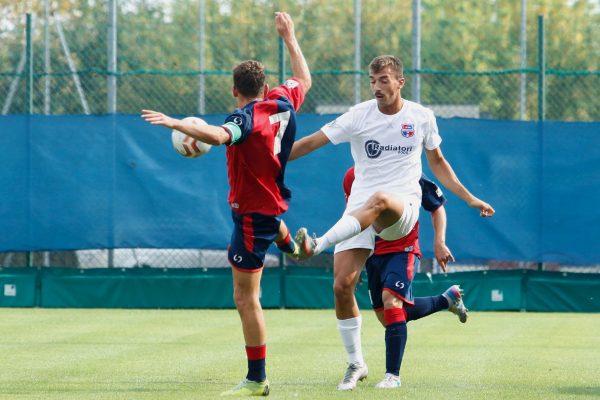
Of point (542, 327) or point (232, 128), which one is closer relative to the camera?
point (232, 128)

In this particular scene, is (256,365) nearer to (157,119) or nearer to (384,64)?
(157,119)

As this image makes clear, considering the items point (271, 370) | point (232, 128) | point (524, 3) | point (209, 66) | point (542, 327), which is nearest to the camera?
point (232, 128)

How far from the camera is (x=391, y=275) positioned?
862 centimetres

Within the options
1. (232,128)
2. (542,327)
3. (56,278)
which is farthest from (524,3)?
(232,128)

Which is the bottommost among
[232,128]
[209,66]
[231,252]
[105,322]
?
[105,322]

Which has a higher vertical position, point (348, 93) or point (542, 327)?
point (348, 93)

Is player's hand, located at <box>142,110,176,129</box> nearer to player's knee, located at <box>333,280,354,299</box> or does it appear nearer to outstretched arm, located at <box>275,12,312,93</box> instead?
outstretched arm, located at <box>275,12,312,93</box>

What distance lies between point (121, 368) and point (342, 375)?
1650 millimetres

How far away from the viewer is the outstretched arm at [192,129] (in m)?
6.87

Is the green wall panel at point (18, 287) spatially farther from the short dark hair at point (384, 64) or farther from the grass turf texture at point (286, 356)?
the short dark hair at point (384, 64)

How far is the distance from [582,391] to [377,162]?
1998mm

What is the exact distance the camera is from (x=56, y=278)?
53.2 feet

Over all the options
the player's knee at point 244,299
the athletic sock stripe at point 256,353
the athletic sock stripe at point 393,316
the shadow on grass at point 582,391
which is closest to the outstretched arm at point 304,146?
the player's knee at point 244,299

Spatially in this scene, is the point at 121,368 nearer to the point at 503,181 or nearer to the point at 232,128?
the point at 232,128
